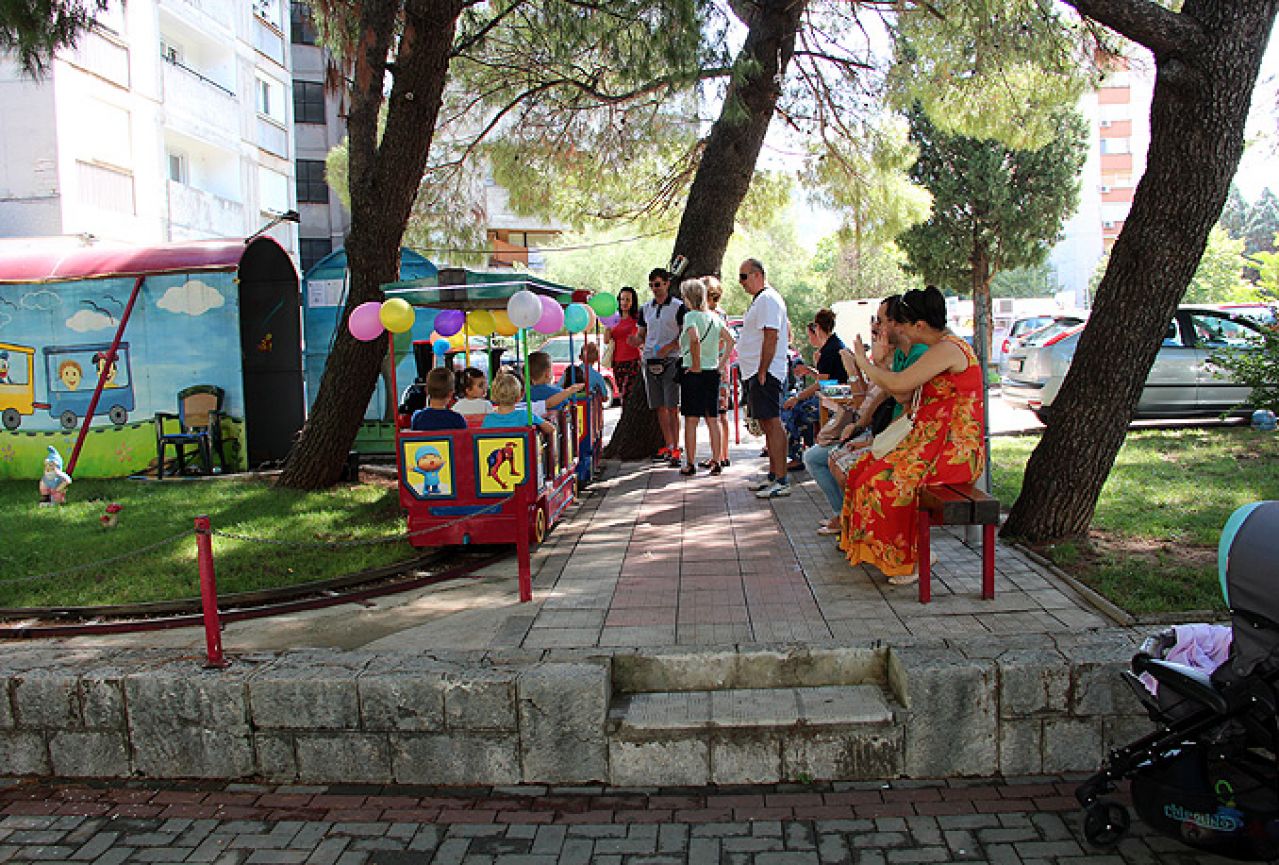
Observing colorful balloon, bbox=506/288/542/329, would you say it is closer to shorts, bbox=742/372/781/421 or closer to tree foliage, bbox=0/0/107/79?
shorts, bbox=742/372/781/421

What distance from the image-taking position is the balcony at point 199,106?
77.4 feet

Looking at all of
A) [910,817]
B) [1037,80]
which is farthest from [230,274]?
[910,817]

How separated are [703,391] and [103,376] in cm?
719

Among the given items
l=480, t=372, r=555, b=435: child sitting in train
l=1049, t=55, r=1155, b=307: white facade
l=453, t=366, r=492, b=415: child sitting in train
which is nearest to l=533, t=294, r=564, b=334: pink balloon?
l=480, t=372, r=555, b=435: child sitting in train

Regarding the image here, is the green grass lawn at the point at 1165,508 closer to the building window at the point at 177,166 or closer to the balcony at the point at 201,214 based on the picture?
the balcony at the point at 201,214

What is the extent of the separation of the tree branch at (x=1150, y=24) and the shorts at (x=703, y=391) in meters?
4.28

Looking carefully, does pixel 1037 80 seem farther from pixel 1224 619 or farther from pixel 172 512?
pixel 172 512

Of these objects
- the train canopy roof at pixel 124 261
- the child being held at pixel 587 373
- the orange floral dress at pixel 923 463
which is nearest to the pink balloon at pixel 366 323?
the child being held at pixel 587 373

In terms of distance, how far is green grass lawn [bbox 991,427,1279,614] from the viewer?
534cm

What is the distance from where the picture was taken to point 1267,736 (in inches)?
131

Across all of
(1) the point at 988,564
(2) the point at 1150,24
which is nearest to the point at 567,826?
(1) the point at 988,564

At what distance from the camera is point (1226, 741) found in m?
3.42

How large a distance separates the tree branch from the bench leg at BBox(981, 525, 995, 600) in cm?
304

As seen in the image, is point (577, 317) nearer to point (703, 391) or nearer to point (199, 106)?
point (703, 391)
